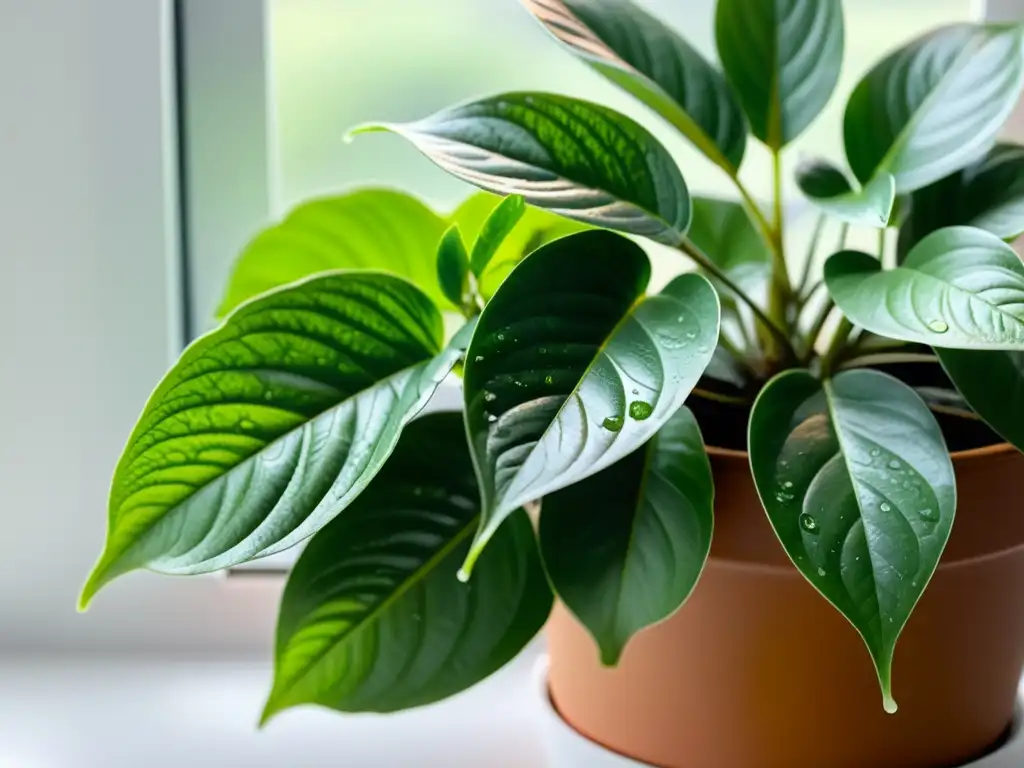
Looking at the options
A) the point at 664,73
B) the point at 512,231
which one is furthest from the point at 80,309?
the point at 664,73

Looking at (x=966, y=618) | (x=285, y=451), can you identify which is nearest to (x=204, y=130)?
(x=285, y=451)

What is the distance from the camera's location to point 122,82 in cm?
78

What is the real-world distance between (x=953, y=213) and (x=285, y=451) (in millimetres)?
418

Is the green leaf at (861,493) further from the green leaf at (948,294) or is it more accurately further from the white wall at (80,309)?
the white wall at (80,309)

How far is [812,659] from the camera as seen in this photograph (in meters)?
0.52

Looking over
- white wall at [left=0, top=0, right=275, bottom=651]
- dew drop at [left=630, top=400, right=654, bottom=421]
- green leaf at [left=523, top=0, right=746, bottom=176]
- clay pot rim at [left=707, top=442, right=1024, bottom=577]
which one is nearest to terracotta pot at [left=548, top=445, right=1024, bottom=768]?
clay pot rim at [left=707, top=442, right=1024, bottom=577]

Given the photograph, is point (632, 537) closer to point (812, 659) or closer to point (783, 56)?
point (812, 659)

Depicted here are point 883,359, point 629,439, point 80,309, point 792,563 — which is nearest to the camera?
point 629,439

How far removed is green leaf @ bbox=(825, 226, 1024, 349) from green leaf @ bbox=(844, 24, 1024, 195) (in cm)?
7

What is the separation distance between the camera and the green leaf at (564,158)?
47 cm

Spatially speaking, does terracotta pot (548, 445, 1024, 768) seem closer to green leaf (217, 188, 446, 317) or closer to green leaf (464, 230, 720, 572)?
green leaf (464, 230, 720, 572)

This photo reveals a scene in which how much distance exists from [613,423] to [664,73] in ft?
0.98

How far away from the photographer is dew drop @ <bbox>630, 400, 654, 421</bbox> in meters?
0.40

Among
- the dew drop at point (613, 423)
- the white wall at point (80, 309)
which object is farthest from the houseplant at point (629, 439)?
the white wall at point (80, 309)
